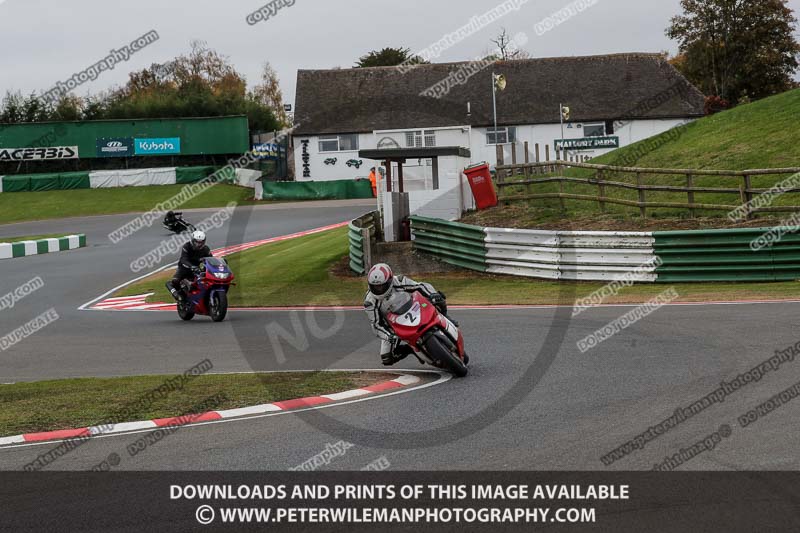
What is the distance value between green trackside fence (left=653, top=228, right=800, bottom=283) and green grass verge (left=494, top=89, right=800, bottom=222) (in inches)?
142

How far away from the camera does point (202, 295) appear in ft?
59.3

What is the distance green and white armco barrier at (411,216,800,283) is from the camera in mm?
19000

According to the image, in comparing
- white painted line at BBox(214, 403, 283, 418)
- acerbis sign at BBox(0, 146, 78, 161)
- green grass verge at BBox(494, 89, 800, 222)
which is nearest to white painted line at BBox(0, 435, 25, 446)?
white painted line at BBox(214, 403, 283, 418)

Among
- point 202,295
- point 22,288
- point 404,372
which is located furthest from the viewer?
point 22,288

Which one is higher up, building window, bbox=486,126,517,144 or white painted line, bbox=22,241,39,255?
building window, bbox=486,126,517,144

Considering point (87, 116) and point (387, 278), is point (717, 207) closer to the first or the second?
point (387, 278)

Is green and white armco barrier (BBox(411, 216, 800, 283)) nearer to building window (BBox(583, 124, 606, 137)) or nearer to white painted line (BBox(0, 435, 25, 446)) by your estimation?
white painted line (BBox(0, 435, 25, 446))

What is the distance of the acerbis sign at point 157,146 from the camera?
60.4 m

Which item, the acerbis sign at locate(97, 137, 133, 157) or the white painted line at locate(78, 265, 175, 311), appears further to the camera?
the acerbis sign at locate(97, 137, 133, 157)

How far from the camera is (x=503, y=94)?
6378 cm

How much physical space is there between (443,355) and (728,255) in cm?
1066

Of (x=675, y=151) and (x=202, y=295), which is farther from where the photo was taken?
(x=675, y=151)
